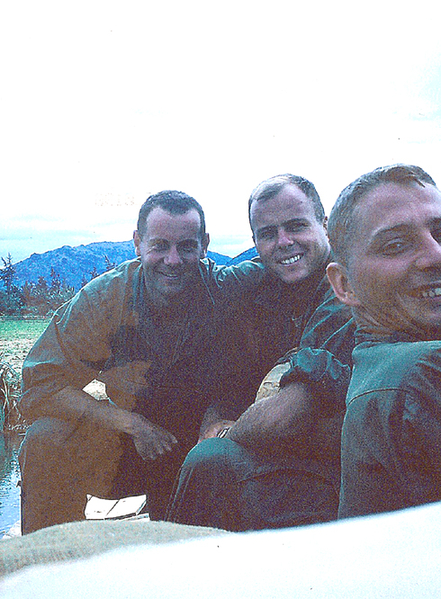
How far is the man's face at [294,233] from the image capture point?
4.59 feet

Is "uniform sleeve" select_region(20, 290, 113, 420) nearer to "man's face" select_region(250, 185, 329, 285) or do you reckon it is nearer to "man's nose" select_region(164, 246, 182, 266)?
"man's nose" select_region(164, 246, 182, 266)

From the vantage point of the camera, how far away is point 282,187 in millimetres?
1375

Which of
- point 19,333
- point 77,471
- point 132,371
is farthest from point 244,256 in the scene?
point 77,471

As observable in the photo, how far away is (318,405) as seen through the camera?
104 centimetres

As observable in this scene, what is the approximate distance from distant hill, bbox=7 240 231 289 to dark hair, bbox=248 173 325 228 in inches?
11.4

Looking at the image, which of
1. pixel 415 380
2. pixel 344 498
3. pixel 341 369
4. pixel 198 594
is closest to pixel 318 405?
pixel 341 369

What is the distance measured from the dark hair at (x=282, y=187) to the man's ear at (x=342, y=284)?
1.65 ft

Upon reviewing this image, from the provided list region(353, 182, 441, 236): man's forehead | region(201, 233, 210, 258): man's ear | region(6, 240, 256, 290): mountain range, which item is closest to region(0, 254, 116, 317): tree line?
region(6, 240, 256, 290): mountain range

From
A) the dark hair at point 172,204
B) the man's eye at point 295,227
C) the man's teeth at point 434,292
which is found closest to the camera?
the man's teeth at point 434,292

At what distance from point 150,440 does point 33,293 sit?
1.68 feet

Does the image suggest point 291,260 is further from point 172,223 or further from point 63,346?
point 63,346

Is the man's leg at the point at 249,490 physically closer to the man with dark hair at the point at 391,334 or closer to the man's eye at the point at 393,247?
the man with dark hair at the point at 391,334

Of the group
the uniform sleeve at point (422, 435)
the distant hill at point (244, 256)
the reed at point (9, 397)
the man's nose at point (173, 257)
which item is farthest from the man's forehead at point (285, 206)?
the reed at point (9, 397)

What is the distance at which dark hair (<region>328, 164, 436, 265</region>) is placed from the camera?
831 mm
